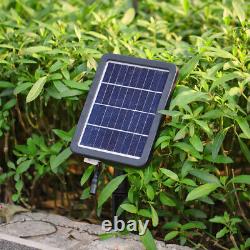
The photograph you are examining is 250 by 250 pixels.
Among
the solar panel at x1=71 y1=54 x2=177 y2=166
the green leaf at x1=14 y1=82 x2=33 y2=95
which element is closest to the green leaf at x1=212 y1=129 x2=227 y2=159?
the solar panel at x1=71 y1=54 x2=177 y2=166

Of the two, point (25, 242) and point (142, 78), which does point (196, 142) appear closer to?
point (142, 78)

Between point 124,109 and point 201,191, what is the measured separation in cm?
57

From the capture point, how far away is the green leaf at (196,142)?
304 centimetres

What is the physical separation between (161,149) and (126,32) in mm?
1141

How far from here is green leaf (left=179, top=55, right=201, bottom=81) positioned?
10.7 feet

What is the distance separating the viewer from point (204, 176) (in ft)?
10.2

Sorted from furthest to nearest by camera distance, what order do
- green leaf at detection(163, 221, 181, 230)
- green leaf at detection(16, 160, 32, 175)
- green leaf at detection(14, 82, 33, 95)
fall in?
green leaf at detection(16, 160, 32, 175) → green leaf at detection(14, 82, 33, 95) → green leaf at detection(163, 221, 181, 230)

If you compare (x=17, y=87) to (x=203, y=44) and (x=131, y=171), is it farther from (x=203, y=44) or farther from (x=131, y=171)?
(x=203, y=44)

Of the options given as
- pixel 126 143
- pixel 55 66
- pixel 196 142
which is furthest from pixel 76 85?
pixel 196 142

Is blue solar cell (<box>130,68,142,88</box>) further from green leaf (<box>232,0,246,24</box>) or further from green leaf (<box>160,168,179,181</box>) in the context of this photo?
green leaf (<box>232,0,246,24</box>)

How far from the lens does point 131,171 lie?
318 cm

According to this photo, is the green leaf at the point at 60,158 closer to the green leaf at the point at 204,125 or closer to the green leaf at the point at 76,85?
the green leaf at the point at 76,85

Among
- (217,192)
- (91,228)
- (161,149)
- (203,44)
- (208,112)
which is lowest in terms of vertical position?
(91,228)

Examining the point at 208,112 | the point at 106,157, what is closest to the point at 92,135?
the point at 106,157
